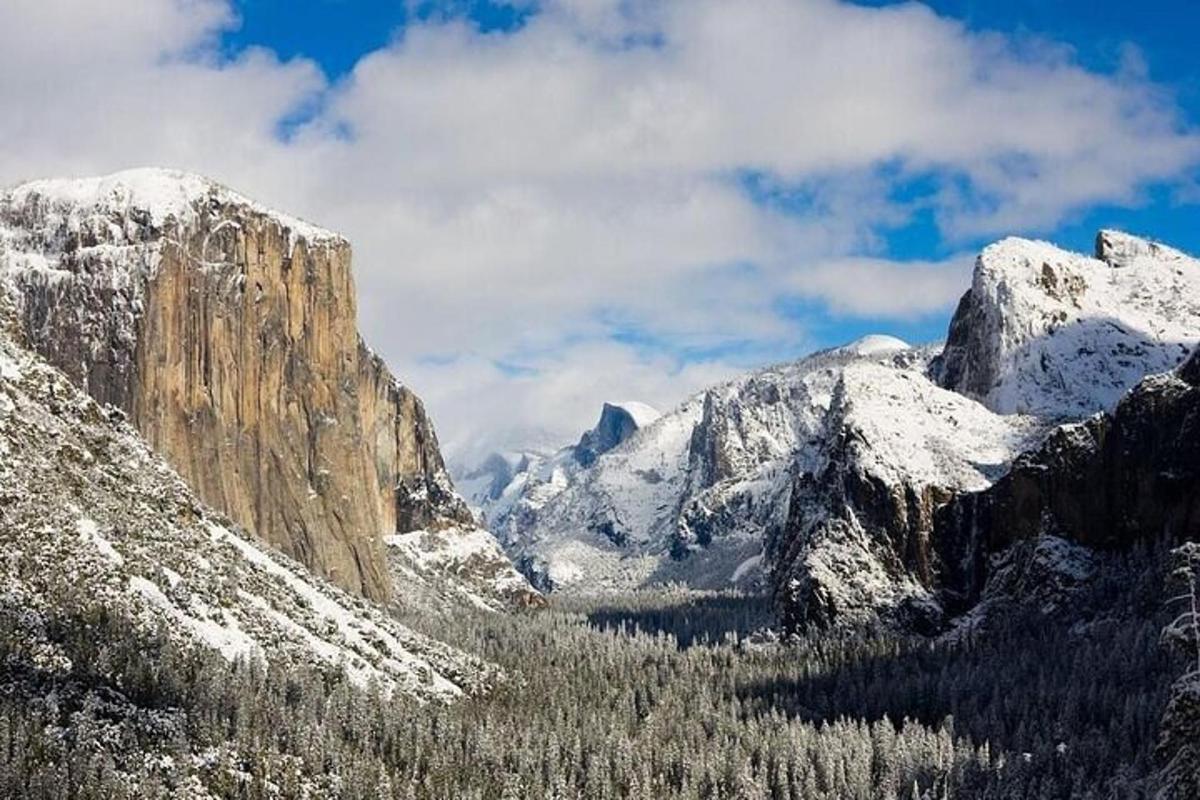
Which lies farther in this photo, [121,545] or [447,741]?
[447,741]

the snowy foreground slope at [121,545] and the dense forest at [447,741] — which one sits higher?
the snowy foreground slope at [121,545]

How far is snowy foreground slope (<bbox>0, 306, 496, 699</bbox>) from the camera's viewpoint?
144000 millimetres

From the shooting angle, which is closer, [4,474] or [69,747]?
[69,747]

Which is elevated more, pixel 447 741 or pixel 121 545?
pixel 121 545

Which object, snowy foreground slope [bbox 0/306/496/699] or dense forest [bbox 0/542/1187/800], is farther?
snowy foreground slope [bbox 0/306/496/699]

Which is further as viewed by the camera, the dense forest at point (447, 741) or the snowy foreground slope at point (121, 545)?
the snowy foreground slope at point (121, 545)

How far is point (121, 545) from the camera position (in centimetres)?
15762

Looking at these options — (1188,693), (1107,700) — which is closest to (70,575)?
(1188,693)

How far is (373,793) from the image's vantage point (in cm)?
13725

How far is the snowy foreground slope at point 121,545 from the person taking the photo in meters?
144

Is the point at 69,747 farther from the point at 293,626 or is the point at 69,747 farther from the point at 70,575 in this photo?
the point at 293,626

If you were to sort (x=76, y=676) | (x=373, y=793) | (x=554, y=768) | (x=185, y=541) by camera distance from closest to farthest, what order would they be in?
(x=76, y=676) → (x=373, y=793) → (x=554, y=768) → (x=185, y=541)

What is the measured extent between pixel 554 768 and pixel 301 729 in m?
35.2

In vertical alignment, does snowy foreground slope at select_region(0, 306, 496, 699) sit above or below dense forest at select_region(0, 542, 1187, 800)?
above
